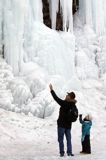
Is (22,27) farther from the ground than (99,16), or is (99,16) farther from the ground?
(99,16)

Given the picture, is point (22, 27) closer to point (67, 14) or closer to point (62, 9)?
point (62, 9)

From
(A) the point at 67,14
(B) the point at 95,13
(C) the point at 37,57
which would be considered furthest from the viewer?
(B) the point at 95,13

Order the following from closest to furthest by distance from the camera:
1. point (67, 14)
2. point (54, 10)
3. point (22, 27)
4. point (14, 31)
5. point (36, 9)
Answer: point (14, 31) → point (22, 27) → point (36, 9) → point (54, 10) → point (67, 14)

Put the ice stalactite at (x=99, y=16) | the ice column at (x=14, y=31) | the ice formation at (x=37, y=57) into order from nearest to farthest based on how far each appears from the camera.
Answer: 1. the ice formation at (x=37, y=57)
2. the ice column at (x=14, y=31)
3. the ice stalactite at (x=99, y=16)

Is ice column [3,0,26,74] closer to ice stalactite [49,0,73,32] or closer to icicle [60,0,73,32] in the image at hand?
ice stalactite [49,0,73,32]

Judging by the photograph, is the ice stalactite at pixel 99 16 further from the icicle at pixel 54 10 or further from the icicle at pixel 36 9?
the icicle at pixel 36 9

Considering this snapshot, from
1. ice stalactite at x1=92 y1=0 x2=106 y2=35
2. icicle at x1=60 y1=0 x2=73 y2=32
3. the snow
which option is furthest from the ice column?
ice stalactite at x1=92 y1=0 x2=106 y2=35

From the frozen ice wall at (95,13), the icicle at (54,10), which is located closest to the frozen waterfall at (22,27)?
the icicle at (54,10)

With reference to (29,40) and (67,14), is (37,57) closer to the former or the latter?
(29,40)

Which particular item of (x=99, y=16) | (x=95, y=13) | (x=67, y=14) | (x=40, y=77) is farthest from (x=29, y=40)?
(x=99, y=16)

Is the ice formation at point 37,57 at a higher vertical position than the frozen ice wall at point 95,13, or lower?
lower

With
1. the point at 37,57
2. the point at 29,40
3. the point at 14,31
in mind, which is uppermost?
the point at 14,31

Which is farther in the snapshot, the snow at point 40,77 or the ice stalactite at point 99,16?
the ice stalactite at point 99,16

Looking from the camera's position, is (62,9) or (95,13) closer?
(62,9)
